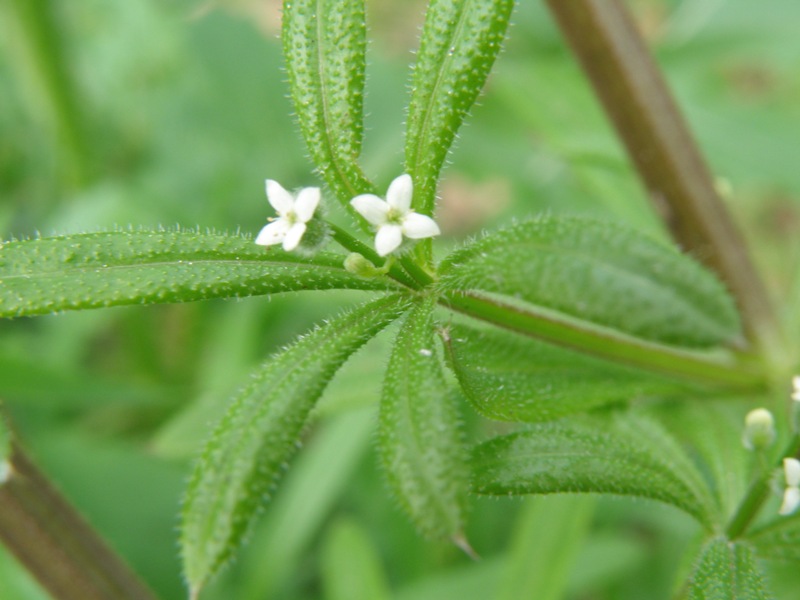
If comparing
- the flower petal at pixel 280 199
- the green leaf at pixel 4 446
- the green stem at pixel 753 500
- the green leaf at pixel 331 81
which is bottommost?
the green stem at pixel 753 500

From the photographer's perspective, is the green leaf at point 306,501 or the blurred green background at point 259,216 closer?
the blurred green background at point 259,216

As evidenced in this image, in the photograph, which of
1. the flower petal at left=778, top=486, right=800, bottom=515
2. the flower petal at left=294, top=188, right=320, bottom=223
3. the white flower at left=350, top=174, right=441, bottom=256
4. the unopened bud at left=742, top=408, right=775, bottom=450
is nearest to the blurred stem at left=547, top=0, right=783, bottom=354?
the unopened bud at left=742, top=408, right=775, bottom=450

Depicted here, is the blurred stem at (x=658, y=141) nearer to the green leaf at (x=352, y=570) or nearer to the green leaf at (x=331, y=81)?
the green leaf at (x=331, y=81)

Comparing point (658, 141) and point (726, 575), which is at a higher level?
point (658, 141)

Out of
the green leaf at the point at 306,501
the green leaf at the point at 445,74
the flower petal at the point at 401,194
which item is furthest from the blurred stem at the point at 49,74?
the flower petal at the point at 401,194

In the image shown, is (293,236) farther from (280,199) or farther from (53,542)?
(53,542)

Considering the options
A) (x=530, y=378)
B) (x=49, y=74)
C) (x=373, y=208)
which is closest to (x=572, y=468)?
(x=530, y=378)
